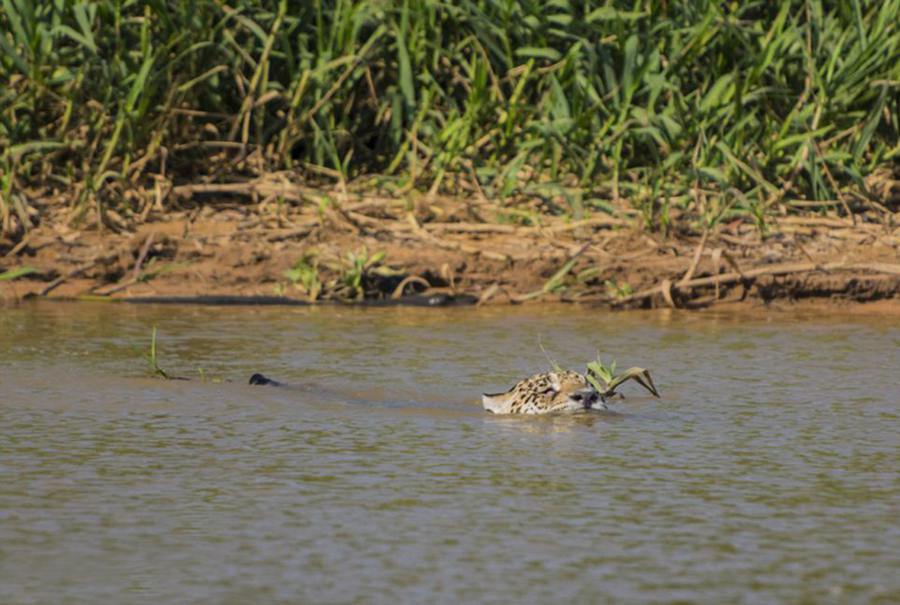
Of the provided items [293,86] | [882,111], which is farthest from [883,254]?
[293,86]

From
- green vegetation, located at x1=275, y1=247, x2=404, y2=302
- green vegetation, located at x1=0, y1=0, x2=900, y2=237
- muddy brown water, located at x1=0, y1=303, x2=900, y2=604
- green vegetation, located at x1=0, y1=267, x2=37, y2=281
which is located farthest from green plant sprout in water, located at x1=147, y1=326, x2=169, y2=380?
green vegetation, located at x1=0, y1=0, x2=900, y2=237

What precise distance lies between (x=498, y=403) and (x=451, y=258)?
9.83 ft

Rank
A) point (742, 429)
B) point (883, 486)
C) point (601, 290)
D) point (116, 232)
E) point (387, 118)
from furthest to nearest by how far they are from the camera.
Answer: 1. point (387, 118)
2. point (116, 232)
3. point (601, 290)
4. point (742, 429)
5. point (883, 486)

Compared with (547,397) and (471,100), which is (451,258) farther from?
(547,397)

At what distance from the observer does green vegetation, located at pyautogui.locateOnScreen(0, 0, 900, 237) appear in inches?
345

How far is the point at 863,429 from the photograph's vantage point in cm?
509

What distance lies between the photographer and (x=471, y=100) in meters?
9.04

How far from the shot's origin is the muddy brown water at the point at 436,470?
3469 millimetres

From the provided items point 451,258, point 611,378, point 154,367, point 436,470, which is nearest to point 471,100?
point 451,258

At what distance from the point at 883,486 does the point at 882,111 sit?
16.6ft

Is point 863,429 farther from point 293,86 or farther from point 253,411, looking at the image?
point 293,86

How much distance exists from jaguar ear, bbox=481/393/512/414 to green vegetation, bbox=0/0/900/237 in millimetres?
3266

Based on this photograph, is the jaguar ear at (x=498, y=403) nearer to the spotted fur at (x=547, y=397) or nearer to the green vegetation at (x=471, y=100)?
the spotted fur at (x=547, y=397)

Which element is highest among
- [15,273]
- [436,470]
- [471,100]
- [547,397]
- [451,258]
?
[471,100]
